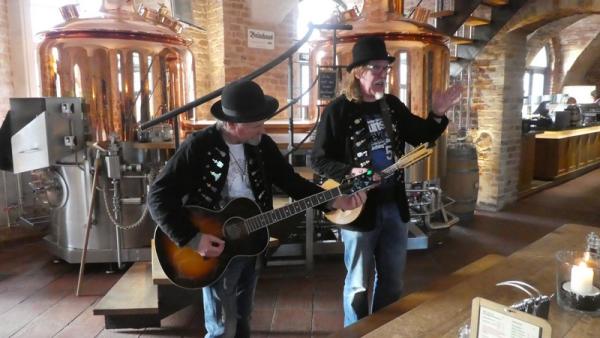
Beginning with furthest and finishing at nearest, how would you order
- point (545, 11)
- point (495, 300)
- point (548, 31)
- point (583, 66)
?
1. point (583, 66)
2. point (548, 31)
3. point (545, 11)
4. point (495, 300)

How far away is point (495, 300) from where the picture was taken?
1.81m

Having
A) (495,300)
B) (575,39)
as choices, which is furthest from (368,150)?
(575,39)

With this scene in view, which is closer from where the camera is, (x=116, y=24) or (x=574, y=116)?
(x=116, y=24)

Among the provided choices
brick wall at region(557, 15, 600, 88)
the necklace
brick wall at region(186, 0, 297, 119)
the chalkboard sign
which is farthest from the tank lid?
brick wall at region(557, 15, 600, 88)

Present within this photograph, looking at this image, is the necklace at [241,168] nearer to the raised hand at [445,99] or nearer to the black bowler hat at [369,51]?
the black bowler hat at [369,51]

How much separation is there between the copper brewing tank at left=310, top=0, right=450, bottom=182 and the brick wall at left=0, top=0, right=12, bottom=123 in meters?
3.45

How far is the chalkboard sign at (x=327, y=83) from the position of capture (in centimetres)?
374

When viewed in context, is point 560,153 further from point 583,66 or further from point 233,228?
point 233,228

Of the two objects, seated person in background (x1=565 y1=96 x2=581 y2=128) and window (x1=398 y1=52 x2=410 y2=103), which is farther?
seated person in background (x1=565 y1=96 x2=581 y2=128)

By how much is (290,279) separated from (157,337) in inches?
51.2

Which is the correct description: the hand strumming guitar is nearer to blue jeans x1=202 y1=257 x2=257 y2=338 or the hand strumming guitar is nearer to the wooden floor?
blue jeans x1=202 y1=257 x2=257 y2=338

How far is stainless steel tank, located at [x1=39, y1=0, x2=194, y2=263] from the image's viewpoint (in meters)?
4.08

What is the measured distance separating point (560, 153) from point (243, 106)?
8088 mm

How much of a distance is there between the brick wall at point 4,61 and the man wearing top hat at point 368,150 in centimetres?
446
